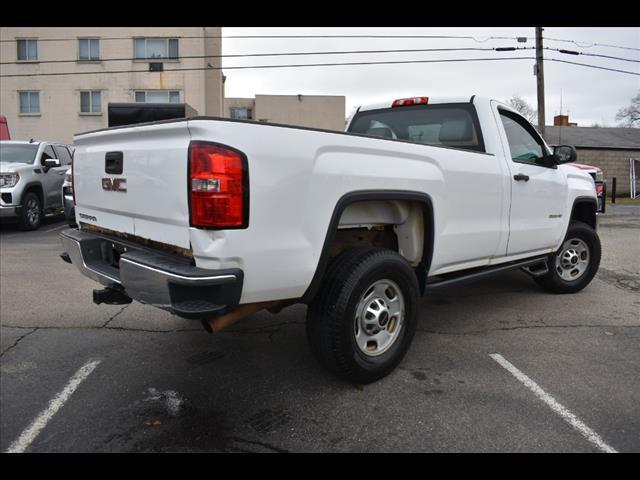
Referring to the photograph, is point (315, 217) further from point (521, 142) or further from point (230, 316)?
point (521, 142)

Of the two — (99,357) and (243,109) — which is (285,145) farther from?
(243,109)

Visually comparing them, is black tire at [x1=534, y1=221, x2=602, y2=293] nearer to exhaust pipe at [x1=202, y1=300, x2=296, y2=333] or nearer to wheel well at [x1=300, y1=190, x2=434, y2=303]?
wheel well at [x1=300, y1=190, x2=434, y2=303]

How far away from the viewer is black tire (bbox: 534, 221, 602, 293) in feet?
18.4

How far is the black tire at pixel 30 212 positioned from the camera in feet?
34.4

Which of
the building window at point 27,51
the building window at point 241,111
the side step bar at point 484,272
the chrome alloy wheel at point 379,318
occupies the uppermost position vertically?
the building window at point 27,51

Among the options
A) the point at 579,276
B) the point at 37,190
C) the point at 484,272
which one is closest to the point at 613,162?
the point at 579,276

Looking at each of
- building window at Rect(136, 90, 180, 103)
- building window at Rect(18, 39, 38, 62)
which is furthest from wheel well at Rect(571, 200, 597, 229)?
building window at Rect(18, 39, 38, 62)

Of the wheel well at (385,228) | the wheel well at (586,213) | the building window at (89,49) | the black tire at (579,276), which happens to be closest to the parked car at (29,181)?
the wheel well at (385,228)

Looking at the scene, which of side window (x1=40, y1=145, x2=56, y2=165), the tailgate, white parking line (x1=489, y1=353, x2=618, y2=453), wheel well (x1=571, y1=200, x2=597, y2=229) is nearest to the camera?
the tailgate

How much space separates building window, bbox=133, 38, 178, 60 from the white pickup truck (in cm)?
2792

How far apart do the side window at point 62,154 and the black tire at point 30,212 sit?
163 centimetres

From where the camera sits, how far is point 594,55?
2338 cm

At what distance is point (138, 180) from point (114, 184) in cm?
36

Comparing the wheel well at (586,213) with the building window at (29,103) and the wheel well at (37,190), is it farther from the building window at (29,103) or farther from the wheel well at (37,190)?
the building window at (29,103)
